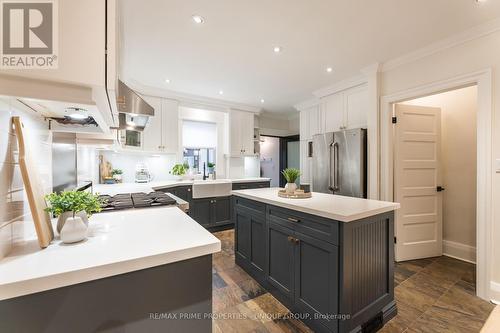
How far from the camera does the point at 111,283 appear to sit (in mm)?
790

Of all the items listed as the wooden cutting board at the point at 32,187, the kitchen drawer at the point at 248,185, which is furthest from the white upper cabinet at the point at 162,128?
the wooden cutting board at the point at 32,187

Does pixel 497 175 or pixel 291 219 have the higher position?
pixel 497 175

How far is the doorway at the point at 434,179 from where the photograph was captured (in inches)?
111

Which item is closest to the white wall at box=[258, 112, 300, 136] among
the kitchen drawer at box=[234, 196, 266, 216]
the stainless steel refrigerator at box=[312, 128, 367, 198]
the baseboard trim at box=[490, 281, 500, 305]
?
the stainless steel refrigerator at box=[312, 128, 367, 198]

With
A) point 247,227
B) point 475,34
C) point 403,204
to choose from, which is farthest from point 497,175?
point 247,227

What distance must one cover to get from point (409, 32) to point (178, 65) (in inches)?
109

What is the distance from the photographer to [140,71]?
10.2ft

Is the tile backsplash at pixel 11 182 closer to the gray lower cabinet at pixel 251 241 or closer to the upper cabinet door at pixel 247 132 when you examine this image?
the gray lower cabinet at pixel 251 241

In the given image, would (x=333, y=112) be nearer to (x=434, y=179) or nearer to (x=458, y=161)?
(x=434, y=179)

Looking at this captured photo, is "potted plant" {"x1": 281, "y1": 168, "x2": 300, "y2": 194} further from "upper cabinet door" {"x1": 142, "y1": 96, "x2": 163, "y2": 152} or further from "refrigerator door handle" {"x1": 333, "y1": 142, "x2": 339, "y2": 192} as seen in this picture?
"upper cabinet door" {"x1": 142, "y1": 96, "x2": 163, "y2": 152}

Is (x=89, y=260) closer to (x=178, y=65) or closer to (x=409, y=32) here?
(x=178, y=65)

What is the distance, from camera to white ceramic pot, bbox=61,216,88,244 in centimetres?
91

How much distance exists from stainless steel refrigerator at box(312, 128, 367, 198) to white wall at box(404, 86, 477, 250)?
1.08 metres

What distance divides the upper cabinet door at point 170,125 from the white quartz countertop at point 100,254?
9.48 ft
